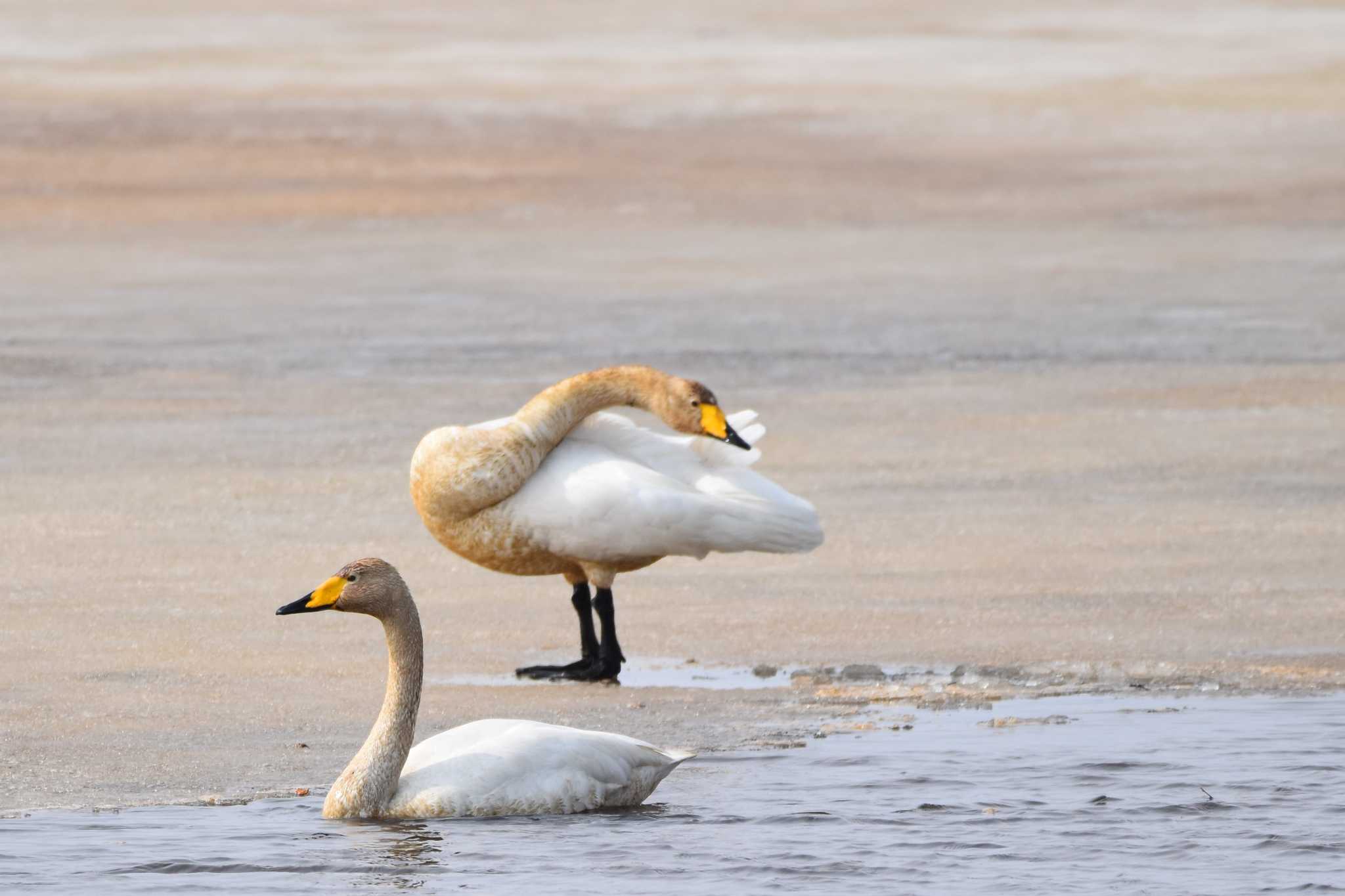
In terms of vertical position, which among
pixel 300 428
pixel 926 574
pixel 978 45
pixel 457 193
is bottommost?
pixel 926 574

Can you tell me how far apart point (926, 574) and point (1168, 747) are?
7.85 feet

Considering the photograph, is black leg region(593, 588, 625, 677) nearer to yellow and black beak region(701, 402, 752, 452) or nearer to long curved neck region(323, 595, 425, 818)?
yellow and black beak region(701, 402, 752, 452)

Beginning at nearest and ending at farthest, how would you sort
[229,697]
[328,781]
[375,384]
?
[328,781] → [229,697] → [375,384]

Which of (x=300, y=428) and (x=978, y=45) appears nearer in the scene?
(x=300, y=428)

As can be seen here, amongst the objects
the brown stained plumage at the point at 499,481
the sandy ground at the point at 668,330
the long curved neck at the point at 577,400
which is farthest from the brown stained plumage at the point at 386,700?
the long curved neck at the point at 577,400

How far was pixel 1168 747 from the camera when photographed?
7074mm

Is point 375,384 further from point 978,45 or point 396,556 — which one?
point 978,45

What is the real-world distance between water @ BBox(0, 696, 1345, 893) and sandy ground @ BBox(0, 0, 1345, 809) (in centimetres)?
44

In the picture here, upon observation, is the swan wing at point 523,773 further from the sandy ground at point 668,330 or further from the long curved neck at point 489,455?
the long curved neck at point 489,455

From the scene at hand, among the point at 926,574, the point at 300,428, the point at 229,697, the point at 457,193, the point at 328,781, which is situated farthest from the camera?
the point at 457,193

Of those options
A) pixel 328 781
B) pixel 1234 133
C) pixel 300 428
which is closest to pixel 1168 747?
pixel 328 781

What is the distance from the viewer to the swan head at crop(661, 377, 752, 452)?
8406 millimetres

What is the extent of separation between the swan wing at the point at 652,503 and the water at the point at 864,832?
1010 millimetres

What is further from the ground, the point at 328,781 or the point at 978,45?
the point at 978,45
